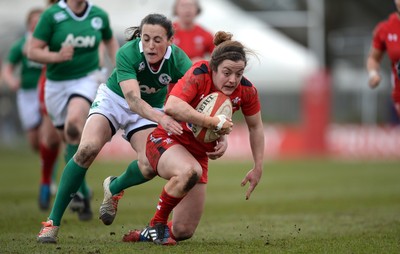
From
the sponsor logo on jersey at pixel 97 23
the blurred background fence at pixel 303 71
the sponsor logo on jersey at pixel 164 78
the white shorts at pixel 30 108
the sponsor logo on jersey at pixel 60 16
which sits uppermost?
the sponsor logo on jersey at pixel 60 16

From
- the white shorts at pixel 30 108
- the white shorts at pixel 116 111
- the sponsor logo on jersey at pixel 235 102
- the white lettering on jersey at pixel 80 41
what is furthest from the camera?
the white shorts at pixel 30 108

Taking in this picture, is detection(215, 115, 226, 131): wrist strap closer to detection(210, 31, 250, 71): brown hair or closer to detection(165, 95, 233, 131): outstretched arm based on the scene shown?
detection(165, 95, 233, 131): outstretched arm

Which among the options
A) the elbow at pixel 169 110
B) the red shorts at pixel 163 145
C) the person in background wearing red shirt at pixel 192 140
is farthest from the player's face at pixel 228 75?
the red shorts at pixel 163 145

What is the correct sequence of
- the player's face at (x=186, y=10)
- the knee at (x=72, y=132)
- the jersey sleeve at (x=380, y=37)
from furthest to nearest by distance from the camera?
the player's face at (x=186, y=10) → the jersey sleeve at (x=380, y=37) → the knee at (x=72, y=132)

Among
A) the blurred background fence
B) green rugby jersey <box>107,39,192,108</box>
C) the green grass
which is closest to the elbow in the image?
green rugby jersey <box>107,39,192,108</box>

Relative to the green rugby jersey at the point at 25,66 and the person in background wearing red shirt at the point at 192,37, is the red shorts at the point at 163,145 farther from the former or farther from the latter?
the green rugby jersey at the point at 25,66

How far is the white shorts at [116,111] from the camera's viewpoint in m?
7.59

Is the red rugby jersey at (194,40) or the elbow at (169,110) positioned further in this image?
the red rugby jersey at (194,40)

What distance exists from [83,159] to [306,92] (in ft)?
68.8

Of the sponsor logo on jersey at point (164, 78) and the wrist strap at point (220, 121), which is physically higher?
the sponsor logo on jersey at point (164, 78)

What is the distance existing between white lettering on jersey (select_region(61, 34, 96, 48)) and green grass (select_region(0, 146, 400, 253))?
201cm

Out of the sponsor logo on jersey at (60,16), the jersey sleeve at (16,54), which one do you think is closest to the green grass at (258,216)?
the jersey sleeve at (16,54)

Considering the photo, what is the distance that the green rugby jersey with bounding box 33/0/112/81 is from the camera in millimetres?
9336

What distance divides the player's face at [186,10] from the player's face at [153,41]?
171 inches
